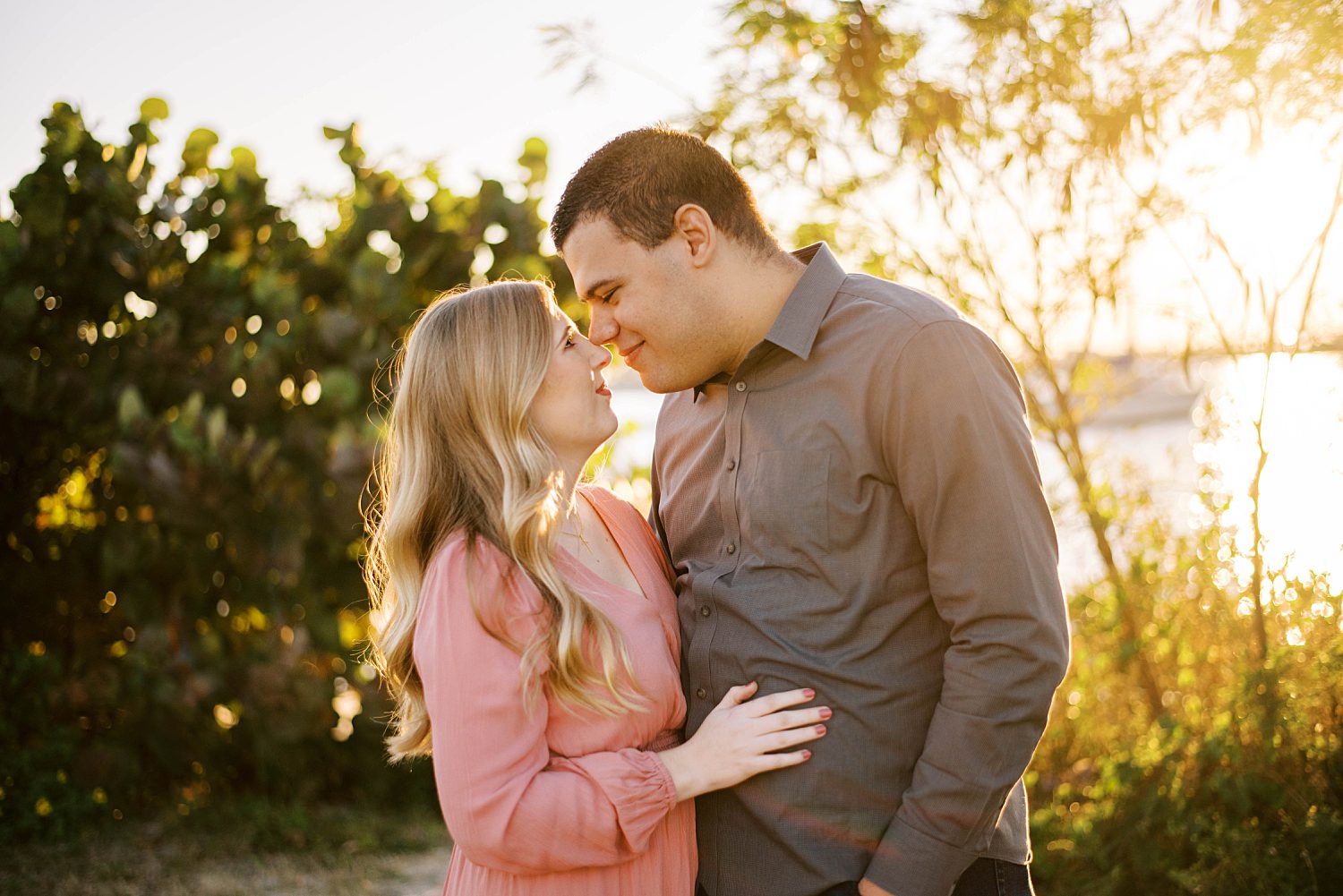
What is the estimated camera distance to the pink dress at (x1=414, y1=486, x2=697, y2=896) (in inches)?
69.9

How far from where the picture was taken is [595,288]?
2.25 meters

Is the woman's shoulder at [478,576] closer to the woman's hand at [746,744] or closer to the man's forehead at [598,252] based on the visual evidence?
the woman's hand at [746,744]

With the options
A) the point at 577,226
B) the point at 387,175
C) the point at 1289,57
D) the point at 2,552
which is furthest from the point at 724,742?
the point at 2,552

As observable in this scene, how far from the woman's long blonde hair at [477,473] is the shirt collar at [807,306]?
467 millimetres

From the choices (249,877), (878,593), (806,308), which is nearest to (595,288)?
(806,308)

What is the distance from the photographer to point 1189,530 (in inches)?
179

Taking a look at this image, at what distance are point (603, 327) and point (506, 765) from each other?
948 mm

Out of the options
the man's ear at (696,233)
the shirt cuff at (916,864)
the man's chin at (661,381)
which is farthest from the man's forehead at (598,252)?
the shirt cuff at (916,864)

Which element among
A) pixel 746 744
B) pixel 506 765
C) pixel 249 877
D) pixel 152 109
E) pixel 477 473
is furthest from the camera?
pixel 152 109

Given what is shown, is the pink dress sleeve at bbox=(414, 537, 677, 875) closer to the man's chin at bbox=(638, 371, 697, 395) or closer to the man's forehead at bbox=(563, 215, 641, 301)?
the man's chin at bbox=(638, 371, 697, 395)

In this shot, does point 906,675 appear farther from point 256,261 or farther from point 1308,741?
point 256,261

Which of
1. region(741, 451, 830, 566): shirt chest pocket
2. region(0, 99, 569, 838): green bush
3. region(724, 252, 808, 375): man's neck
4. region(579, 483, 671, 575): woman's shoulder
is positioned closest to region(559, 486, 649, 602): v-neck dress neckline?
region(579, 483, 671, 575): woman's shoulder

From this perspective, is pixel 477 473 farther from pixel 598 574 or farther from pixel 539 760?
pixel 539 760

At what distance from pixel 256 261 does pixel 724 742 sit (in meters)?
3.58
